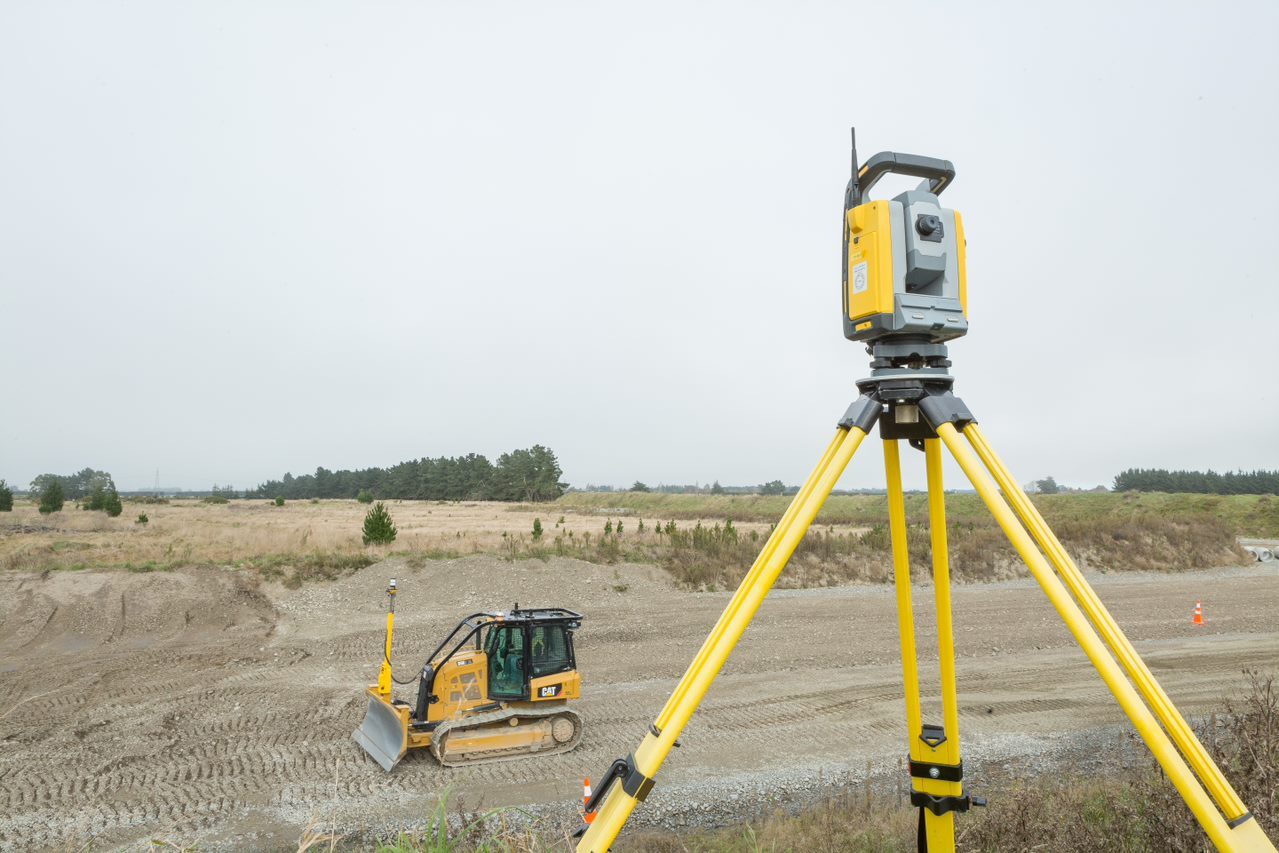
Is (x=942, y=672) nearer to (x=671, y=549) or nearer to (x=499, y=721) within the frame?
(x=499, y=721)

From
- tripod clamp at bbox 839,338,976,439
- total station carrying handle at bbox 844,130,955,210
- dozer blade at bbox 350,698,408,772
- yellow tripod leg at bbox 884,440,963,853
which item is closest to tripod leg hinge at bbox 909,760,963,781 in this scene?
yellow tripod leg at bbox 884,440,963,853

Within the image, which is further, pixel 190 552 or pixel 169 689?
pixel 190 552

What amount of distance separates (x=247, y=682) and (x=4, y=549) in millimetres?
15529

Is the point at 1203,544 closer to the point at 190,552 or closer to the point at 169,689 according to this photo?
the point at 169,689

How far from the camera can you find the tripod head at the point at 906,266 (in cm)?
235

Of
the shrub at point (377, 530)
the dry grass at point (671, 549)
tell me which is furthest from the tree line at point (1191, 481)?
the shrub at point (377, 530)

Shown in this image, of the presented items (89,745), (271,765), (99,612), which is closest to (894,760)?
(271,765)

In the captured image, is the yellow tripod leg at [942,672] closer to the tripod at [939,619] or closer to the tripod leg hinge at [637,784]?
the tripod at [939,619]

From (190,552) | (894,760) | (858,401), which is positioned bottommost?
(894,760)

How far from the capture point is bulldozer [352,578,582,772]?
8.42 m

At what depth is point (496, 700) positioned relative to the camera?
8727 millimetres

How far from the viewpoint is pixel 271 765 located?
812 cm

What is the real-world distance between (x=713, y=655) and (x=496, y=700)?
753 cm

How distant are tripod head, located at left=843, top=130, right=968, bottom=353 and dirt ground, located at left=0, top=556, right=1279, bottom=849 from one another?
2313 mm
